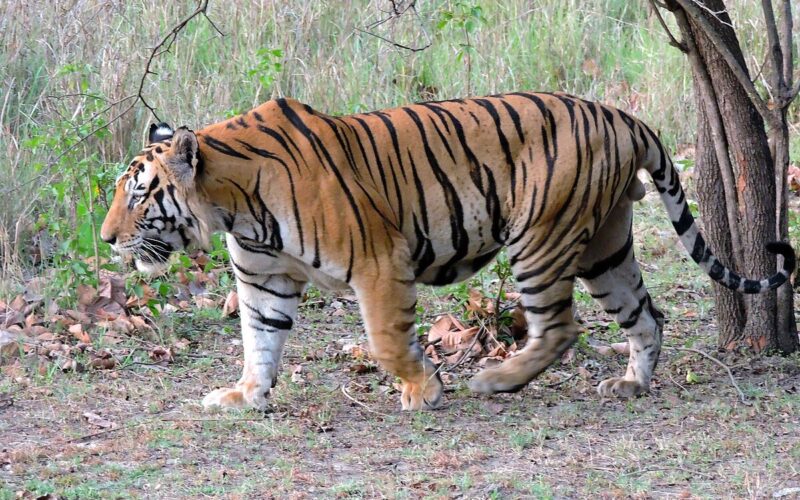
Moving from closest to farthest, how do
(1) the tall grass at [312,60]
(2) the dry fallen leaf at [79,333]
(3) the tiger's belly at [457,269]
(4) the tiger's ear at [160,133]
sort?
(4) the tiger's ear at [160,133] → (3) the tiger's belly at [457,269] → (2) the dry fallen leaf at [79,333] → (1) the tall grass at [312,60]

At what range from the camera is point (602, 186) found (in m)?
5.00

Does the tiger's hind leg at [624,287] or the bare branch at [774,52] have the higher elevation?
the bare branch at [774,52]

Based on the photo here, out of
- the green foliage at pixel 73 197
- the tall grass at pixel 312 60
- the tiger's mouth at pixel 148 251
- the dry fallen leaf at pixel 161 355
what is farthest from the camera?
the tall grass at pixel 312 60

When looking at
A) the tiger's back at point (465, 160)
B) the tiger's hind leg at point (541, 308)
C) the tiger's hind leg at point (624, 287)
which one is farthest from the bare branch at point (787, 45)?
the tiger's hind leg at point (541, 308)

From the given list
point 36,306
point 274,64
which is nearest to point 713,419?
point 36,306

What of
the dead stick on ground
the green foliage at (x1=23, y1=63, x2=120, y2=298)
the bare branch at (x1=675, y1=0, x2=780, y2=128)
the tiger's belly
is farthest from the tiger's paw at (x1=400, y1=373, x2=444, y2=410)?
the green foliage at (x1=23, y1=63, x2=120, y2=298)

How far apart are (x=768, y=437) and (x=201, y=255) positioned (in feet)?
13.6

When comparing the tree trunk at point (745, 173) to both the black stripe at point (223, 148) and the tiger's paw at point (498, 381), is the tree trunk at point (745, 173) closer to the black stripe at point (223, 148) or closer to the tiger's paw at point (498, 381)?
the tiger's paw at point (498, 381)

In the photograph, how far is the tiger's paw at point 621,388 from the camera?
5195mm

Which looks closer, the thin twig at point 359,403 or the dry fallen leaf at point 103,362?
the thin twig at point 359,403

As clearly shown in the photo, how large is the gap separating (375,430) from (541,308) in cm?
95

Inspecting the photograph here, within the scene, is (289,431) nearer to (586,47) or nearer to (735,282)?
(735,282)

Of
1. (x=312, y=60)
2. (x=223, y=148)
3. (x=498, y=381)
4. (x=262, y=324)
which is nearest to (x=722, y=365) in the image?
(x=498, y=381)

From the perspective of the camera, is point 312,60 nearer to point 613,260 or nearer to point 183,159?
point 613,260
